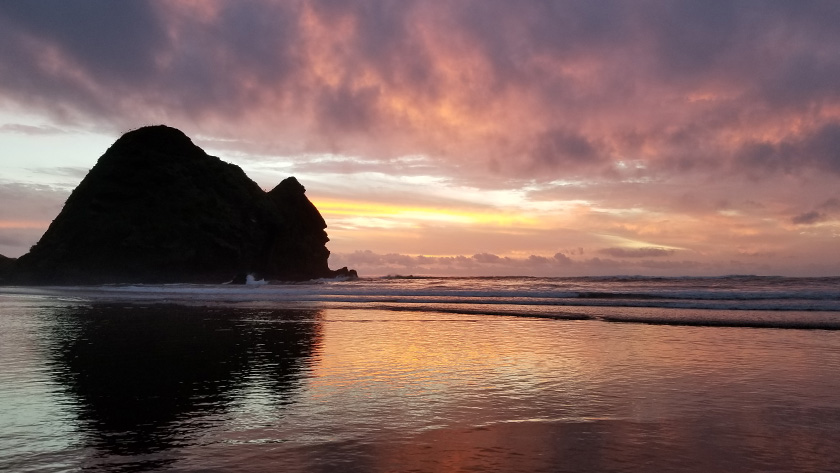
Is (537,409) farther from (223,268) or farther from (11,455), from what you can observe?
(223,268)

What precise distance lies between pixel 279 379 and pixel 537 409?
13.6ft

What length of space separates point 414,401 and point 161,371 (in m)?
4.79

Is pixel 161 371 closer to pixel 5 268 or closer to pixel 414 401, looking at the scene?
pixel 414 401

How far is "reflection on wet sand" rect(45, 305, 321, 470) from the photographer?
18.1 ft

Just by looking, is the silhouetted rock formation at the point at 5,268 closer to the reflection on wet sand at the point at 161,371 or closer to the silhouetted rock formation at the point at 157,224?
the silhouetted rock formation at the point at 157,224

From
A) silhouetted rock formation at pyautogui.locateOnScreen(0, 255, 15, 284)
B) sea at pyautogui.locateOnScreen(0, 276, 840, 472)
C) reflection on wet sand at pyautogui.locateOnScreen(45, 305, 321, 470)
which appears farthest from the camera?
silhouetted rock formation at pyautogui.locateOnScreen(0, 255, 15, 284)

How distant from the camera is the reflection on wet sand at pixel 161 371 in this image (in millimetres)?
5531

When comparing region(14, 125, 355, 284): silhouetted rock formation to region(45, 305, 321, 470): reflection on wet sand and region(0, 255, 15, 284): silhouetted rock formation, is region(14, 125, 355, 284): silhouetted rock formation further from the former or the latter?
region(45, 305, 321, 470): reflection on wet sand

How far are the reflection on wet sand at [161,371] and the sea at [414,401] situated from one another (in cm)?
4

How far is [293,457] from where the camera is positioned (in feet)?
15.4

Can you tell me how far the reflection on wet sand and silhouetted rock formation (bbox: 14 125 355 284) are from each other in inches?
2203

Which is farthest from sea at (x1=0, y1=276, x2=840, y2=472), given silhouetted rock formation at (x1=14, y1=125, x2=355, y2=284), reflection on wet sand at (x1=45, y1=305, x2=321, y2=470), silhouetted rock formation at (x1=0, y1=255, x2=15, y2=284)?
silhouetted rock formation at (x1=0, y1=255, x2=15, y2=284)

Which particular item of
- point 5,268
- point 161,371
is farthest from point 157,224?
point 161,371

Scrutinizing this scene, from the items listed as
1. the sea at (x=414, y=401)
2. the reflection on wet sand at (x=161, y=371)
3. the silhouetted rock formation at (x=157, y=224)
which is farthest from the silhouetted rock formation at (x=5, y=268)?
the sea at (x=414, y=401)
